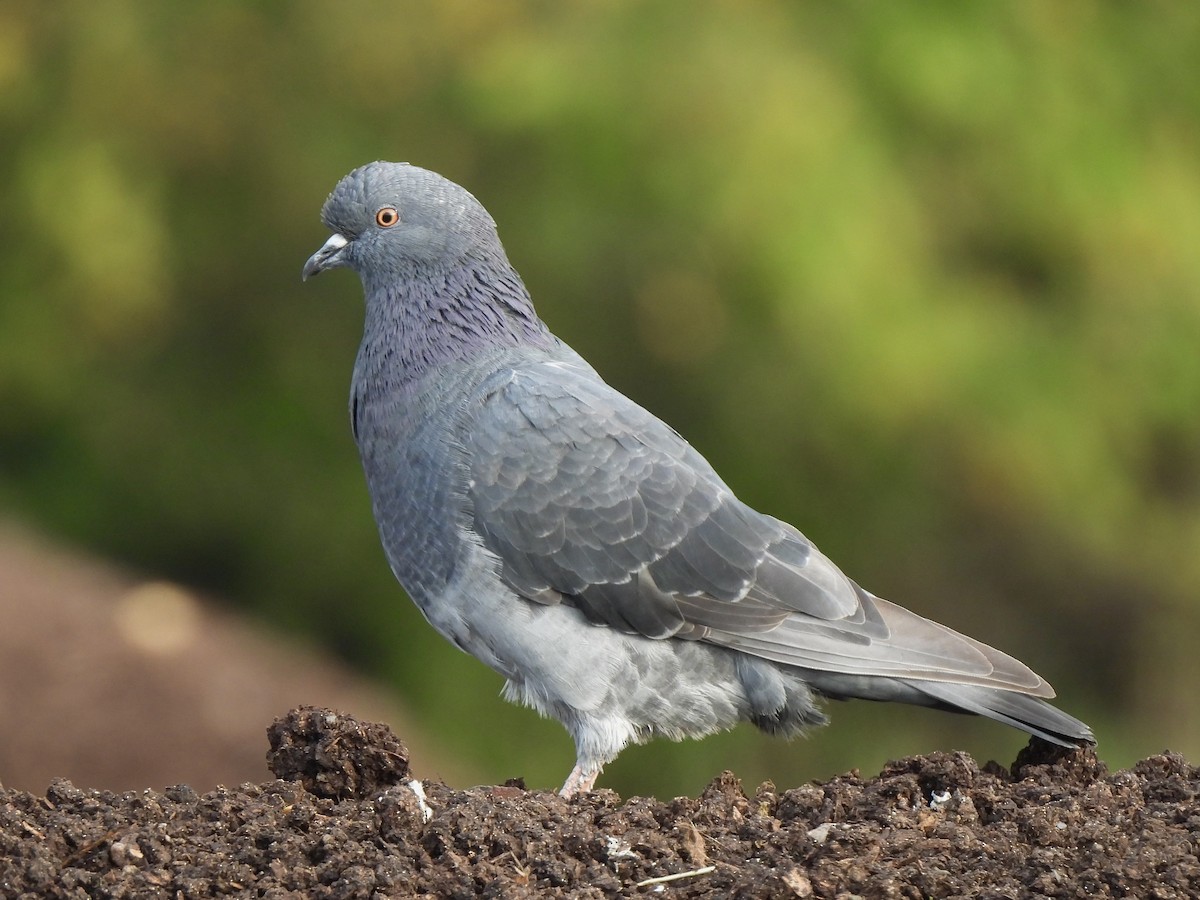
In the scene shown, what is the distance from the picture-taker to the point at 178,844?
130 inches

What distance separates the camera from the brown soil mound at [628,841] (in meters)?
3.04

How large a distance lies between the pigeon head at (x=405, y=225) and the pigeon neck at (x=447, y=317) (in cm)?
5

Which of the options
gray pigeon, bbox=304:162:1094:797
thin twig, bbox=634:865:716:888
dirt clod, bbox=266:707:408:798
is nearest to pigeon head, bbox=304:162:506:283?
gray pigeon, bbox=304:162:1094:797

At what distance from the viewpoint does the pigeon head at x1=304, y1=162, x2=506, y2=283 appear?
4.65m

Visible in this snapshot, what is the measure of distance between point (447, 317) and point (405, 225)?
1.13 ft

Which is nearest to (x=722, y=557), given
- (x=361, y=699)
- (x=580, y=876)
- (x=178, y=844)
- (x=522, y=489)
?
(x=522, y=489)

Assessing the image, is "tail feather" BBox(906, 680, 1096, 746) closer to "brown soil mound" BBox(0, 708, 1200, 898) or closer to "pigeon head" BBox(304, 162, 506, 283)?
"brown soil mound" BBox(0, 708, 1200, 898)

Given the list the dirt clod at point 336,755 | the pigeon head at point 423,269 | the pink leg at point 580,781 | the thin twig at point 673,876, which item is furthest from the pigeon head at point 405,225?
the thin twig at point 673,876

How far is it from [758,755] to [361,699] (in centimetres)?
207

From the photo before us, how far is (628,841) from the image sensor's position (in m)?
3.23

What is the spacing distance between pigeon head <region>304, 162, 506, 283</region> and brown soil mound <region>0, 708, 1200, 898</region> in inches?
66.9

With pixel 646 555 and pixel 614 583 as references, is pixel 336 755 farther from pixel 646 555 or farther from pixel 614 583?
pixel 646 555

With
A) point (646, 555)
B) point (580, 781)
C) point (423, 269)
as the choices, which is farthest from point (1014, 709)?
point (423, 269)

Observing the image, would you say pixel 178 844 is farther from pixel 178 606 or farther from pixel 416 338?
pixel 178 606
